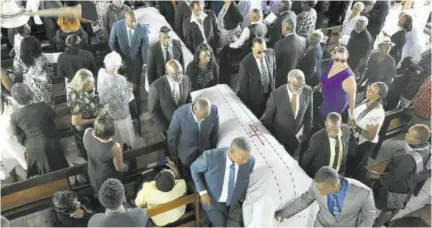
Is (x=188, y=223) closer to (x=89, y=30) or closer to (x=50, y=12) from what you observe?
(x=50, y=12)

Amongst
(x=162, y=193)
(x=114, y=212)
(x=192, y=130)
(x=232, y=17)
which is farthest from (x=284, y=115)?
(x=232, y=17)

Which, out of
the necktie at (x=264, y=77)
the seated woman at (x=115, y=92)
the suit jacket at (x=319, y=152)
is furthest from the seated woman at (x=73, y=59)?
the suit jacket at (x=319, y=152)

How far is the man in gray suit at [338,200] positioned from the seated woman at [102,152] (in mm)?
1665

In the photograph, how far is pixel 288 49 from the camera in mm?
5688

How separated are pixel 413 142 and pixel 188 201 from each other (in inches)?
86.1

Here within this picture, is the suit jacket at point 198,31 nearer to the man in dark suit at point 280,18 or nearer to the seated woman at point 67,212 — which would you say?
the man in dark suit at point 280,18

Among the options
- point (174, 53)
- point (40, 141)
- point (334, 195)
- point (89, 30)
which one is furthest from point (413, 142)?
point (89, 30)

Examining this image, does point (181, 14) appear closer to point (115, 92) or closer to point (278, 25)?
point (278, 25)

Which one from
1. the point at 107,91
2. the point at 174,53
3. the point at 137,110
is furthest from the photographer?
the point at 137,110

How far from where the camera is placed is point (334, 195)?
3.55 metres

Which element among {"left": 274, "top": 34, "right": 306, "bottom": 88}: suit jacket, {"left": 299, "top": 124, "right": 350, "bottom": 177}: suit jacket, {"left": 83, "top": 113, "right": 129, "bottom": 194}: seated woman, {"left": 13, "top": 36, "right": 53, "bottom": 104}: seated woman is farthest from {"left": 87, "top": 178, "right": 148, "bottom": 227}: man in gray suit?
{"left": 274, "top": 34, "right": 306, "bottom": 88}: suit jacket

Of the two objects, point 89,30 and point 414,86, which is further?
point 89,30

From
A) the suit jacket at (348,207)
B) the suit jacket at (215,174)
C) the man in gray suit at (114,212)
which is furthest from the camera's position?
the suit jacket at (215,174)

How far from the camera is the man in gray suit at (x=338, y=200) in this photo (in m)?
3.43
